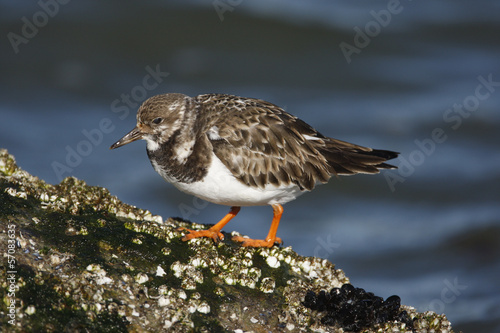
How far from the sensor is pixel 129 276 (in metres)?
3.53

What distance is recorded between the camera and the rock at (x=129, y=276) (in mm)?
3156

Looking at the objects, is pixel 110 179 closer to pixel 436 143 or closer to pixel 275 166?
pixel 275 166

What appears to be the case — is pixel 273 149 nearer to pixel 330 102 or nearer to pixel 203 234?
pixel 203 234

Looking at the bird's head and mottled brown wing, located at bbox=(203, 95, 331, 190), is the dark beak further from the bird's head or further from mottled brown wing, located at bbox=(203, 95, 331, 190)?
mottled brown wing, located at bbox=(203, 95, 331, 190)

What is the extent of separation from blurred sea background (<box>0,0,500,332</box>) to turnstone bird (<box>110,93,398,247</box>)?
9.34 feet

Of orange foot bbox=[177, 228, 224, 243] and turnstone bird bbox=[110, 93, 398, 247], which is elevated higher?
turnstone bird bbox=[110, 93, 398, 247]

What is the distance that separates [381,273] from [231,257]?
3871 mm

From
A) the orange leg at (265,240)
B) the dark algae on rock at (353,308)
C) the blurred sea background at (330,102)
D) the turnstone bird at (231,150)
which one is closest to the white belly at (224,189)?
the turnstone bird at (231,150)

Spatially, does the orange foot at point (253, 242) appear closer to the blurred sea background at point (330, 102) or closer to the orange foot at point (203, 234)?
the orange foot at point (203, 234)

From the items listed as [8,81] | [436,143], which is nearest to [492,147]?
[436,143]

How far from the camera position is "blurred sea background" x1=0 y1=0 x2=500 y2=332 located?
7.79 m

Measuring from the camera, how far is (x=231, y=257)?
418 centimetres

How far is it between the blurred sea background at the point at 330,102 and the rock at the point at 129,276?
335 centimetres

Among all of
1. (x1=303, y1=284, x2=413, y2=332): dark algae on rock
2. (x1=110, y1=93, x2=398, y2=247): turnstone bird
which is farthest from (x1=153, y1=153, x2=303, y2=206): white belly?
(x1=303, y1=284, x2=413, y2=332): dark algae on rock
